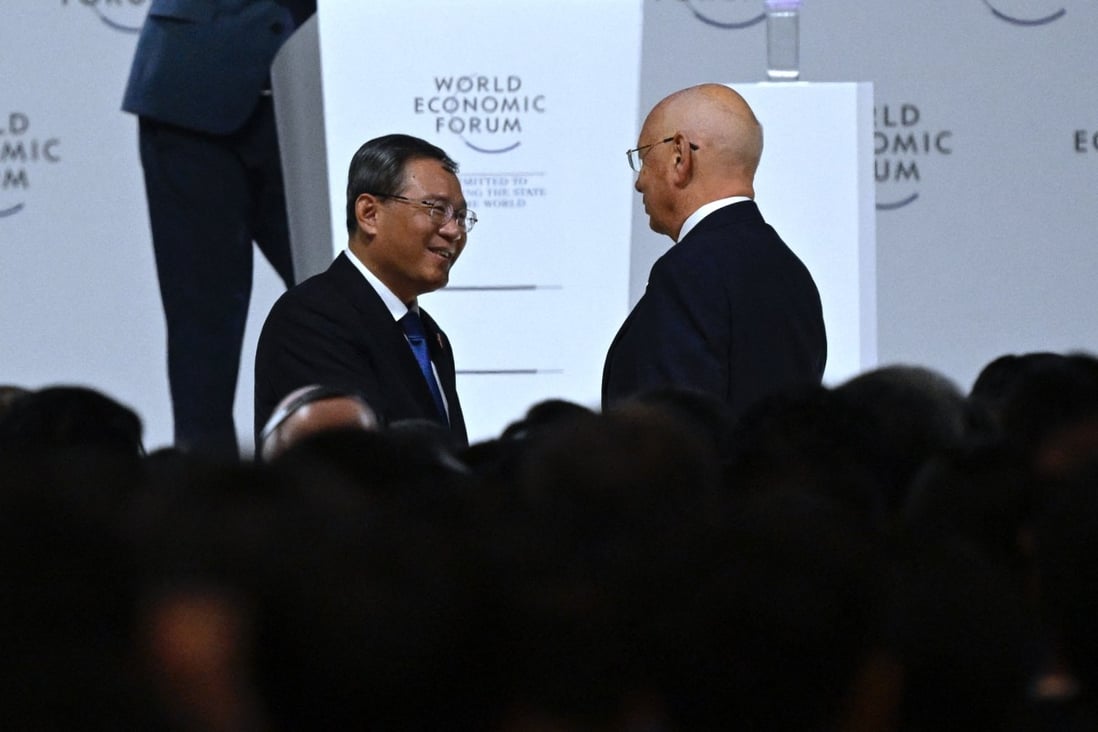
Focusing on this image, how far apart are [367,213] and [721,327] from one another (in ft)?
2.93

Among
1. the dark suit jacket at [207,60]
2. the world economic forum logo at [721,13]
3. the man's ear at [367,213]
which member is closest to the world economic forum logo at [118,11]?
the dark suit jacket at [207,60]

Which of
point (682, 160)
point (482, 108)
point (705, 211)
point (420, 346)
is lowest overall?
point (420, 346)

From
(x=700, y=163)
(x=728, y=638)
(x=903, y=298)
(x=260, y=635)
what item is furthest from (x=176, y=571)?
(x=903, y=298)

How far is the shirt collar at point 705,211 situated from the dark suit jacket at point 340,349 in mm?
649

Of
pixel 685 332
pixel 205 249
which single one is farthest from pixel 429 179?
pixel 205 249

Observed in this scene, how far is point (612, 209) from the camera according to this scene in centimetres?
458

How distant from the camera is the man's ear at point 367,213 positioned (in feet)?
13.0

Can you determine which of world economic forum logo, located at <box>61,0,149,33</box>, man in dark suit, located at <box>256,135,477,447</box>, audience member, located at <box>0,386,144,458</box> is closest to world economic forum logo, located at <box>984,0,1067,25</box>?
man in dark suit, located at <box>256,135,477,447</box>

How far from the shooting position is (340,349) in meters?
3.67

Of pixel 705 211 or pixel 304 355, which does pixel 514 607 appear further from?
pixel 705 211

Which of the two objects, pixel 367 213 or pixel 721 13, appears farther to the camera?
pixel 721 13

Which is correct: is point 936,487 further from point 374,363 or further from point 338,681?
point 374,363

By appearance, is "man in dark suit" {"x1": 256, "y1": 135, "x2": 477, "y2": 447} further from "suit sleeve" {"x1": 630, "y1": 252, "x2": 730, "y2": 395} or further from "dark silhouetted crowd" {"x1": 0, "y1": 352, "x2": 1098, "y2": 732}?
"dark silhouetted crowd" {"x1": 0, "y1": 352, "x2": 1098, "y2": 732}

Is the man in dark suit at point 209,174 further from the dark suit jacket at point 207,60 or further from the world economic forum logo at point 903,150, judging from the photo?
the world economic forum logo at point 903,150
